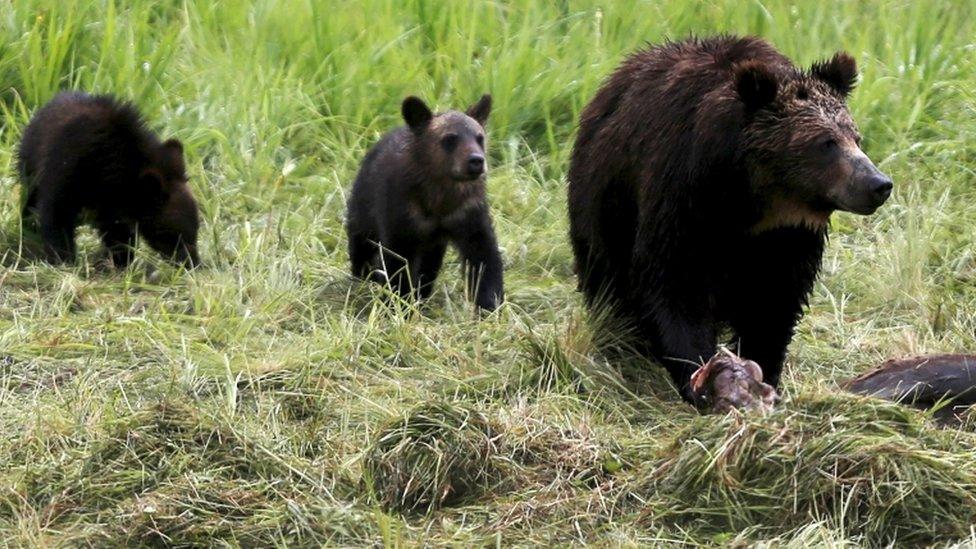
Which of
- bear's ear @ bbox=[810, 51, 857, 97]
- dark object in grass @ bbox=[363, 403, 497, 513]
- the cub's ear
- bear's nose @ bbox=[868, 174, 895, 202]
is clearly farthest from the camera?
the cub's ear

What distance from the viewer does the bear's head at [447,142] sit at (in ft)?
25.4

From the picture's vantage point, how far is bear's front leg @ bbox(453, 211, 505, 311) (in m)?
7.37

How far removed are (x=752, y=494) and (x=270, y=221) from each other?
11.9 ft

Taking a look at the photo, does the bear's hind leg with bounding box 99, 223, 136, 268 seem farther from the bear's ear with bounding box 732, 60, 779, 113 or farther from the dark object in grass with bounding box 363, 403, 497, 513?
the bear's ear with bounding box 732, 60, 779, 113

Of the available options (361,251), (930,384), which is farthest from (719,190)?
(361,251)

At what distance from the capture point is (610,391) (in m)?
6.04

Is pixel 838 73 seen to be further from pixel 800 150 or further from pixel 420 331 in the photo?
pixel 420 331

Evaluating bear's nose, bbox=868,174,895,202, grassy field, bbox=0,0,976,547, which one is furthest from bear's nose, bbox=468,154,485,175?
bear's nose, bbox=868,174,895,202

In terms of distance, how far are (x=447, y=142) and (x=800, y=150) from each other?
8.19 ft

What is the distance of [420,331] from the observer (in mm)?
6527

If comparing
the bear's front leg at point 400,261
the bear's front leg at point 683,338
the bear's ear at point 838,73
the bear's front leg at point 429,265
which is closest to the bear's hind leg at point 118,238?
the bear's front leg at point 400,261

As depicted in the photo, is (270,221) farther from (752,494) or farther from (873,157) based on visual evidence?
(752,494)

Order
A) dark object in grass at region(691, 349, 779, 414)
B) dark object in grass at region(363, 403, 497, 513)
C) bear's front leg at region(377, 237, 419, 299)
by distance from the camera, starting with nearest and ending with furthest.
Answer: dark object in grass at region(363, 403, 497, 513), dark object in grass at region(691, 349, 779, 414), bear's front leg at region(377, 237, 419, 299)

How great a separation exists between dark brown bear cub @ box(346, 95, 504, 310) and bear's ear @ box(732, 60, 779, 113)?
2038mm
